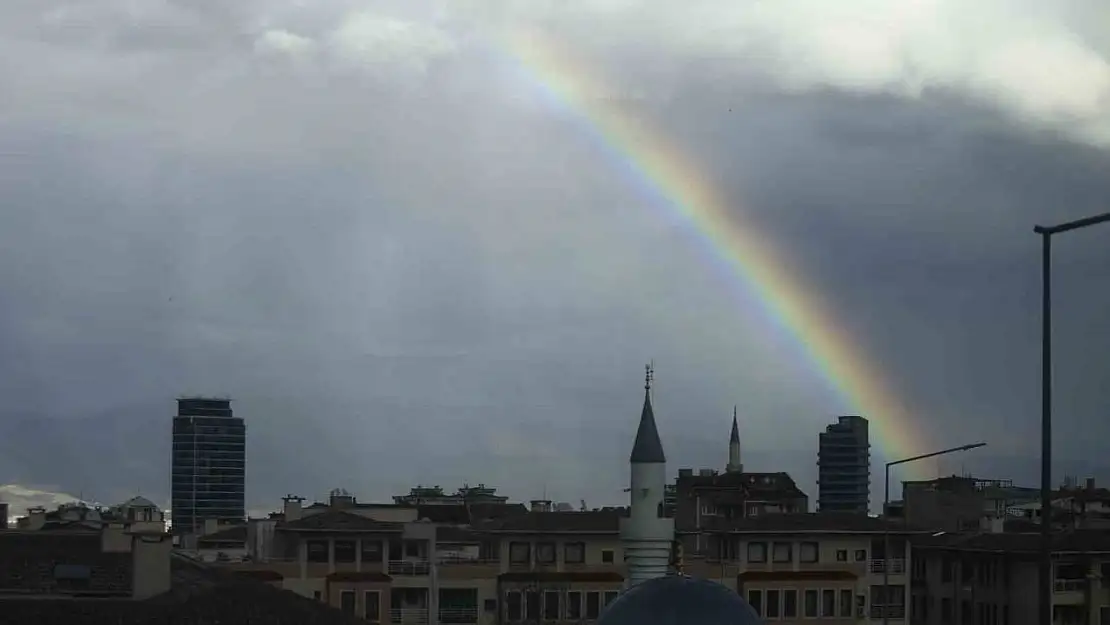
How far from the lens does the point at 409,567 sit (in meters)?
77.1

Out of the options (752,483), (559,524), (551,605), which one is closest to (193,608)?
(551,605)

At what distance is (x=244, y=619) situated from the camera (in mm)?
44156

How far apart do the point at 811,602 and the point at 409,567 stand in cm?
1897

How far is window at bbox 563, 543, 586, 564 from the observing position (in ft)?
262

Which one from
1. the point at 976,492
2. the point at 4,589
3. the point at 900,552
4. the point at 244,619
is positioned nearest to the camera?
the point at 244,619

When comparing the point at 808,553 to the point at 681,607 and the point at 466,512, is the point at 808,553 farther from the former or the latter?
the point at 681,607

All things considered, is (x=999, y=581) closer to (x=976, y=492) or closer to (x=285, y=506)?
(x=976, y=492)

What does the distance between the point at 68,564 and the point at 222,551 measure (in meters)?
36.7

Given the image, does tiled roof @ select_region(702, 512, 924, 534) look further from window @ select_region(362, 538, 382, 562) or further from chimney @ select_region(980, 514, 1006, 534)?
window @ select_region(362, 538, 382, 562)

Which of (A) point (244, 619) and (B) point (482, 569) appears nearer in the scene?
(A) point (244, 619)

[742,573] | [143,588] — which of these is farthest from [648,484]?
[143,588]

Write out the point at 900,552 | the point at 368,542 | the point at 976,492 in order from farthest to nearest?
1. the point at 976,492
2. the point at 900,552
3. the point at 368,542

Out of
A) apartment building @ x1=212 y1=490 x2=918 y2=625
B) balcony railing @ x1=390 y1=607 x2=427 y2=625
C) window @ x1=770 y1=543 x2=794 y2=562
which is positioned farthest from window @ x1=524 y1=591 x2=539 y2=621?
window @ x1=770 y1=543 x2=794 y2=562

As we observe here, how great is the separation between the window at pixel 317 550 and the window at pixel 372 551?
6.24 ft
